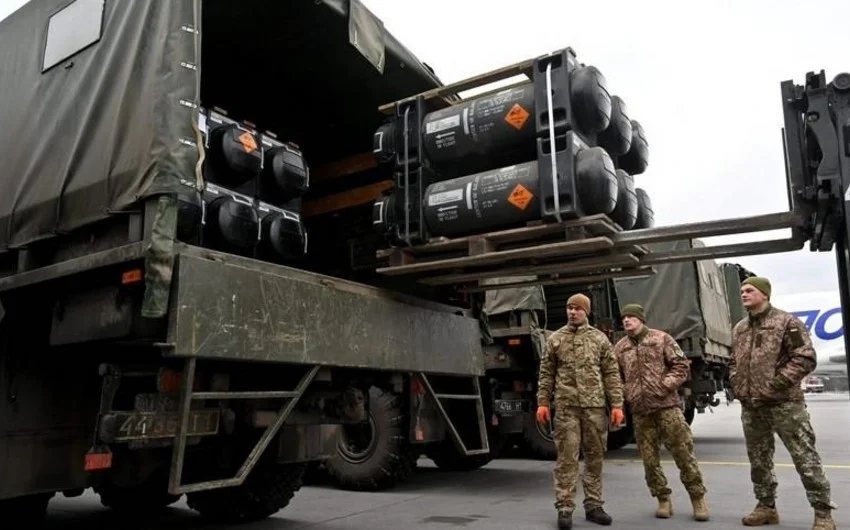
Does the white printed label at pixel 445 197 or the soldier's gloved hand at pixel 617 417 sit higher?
the white printed label at pixel 445 197

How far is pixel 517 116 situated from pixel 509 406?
175 inches

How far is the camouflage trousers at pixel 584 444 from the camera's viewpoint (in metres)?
5.30

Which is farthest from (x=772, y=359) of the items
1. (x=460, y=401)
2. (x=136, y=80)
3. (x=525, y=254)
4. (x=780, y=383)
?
(x=136, y=80)

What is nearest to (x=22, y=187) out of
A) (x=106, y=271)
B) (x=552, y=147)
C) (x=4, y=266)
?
(x=4, y=266)

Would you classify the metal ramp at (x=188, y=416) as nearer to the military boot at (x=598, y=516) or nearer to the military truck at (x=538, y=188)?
the military truck at (x=538, y=188)

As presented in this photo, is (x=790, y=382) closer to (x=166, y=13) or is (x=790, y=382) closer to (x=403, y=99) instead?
(x=403, y=99)

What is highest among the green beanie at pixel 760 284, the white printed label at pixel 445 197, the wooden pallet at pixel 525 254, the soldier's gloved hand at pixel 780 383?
the white printed label at pixel 445 197

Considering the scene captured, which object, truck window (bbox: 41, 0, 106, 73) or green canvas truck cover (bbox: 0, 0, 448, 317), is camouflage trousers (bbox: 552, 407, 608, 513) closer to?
green canvas truck cover (bbox: 0, 0, 448, 317)

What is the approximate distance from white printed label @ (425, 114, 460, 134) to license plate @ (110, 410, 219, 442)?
8.15 ft

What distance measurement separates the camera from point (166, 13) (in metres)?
3.67

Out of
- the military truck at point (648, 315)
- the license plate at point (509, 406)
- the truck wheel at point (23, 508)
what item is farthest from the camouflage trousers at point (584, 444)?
the truck wheel at point (23, 508)

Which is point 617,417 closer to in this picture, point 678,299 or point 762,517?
point 762,517

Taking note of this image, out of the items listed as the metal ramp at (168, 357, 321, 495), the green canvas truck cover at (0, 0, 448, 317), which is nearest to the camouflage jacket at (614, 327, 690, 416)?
the green canvas truck cover at (0, 0, 448, 317)

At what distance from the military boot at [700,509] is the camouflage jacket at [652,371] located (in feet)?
2.41
